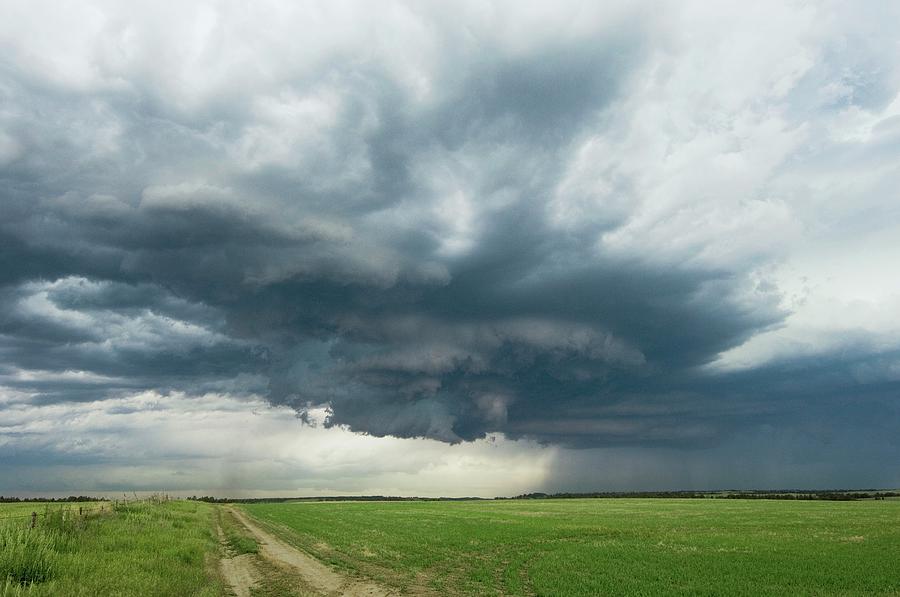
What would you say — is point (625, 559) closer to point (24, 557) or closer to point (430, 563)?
point (430, 563)

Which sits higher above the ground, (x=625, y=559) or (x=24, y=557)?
(x=24, y=557)

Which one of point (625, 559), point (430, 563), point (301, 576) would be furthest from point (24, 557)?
point (625, 559)

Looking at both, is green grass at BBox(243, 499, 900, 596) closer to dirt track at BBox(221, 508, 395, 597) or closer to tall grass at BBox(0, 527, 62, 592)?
dirt track at BBox(221, 508, 395, 597)

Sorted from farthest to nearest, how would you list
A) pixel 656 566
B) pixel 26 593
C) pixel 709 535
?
1. pixel 709 535
2. pixel 656 566
3. pixel 26 593

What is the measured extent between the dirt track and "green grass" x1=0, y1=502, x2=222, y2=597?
113 cm

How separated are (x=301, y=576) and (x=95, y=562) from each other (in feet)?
30.9

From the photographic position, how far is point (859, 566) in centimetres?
2933

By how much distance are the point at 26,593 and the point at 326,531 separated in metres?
42.5

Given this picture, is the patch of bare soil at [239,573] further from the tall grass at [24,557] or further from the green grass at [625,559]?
the tall grass at [24,557]

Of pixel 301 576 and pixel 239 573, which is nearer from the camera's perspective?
pixel 301 576

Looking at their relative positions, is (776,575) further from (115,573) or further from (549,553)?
(115,573)

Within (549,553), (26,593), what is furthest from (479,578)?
(26,593)

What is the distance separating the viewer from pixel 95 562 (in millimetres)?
22609

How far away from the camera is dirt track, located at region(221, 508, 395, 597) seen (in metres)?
24.2
